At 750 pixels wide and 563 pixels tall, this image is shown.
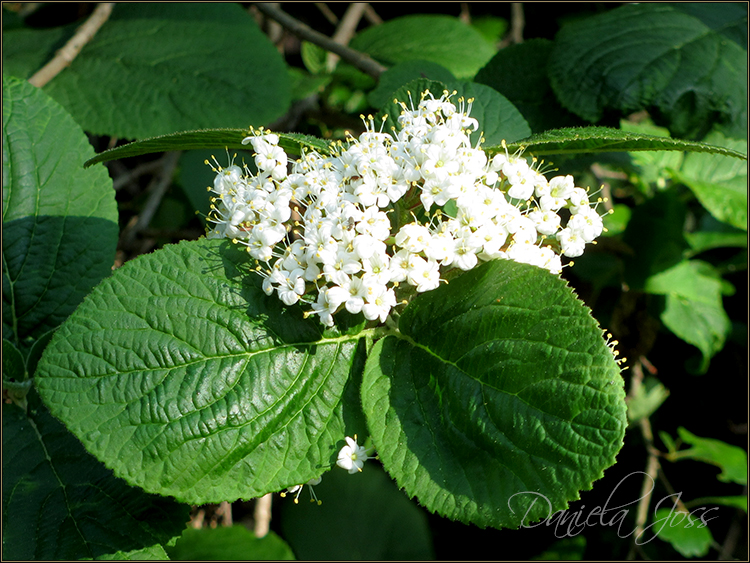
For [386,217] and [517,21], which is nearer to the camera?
[386,217]

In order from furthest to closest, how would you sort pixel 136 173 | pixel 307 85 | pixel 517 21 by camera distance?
pixel 517 21 → pixel 136 173 → pixel 307 85

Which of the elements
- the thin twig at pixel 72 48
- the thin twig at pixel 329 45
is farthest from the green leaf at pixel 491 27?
the thin twig at pixel 72 48

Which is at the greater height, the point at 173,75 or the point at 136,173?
the point at 173,75

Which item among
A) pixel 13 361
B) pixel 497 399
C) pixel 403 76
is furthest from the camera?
pixel 403 76

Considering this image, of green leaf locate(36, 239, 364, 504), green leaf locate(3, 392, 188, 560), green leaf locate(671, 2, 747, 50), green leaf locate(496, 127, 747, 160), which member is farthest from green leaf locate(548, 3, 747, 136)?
green leaf locate(3, 392, 188, 560)

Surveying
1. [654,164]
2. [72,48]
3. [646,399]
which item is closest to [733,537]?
[646,399]

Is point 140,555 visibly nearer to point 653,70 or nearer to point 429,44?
point 653,70

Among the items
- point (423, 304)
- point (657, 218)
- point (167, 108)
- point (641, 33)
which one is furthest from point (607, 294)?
point (167, 108)
